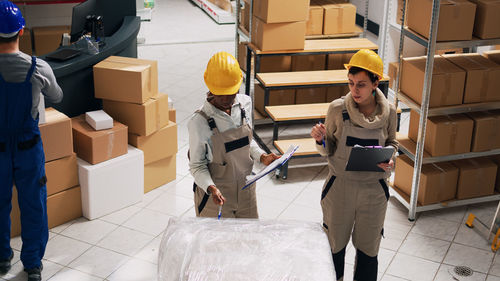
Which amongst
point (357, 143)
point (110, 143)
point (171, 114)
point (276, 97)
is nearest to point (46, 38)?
point (171, 114)

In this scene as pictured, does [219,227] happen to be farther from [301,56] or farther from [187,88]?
[187,88]

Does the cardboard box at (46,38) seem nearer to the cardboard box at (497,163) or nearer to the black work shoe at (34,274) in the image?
the black work shoe at (34,274)

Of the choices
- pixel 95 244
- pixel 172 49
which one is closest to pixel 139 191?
pixel 95 244

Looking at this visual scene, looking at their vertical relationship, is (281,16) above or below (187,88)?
above

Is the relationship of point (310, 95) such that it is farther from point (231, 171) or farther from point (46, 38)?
point (231, 171)

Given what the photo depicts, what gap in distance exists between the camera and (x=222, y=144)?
3.46 metres

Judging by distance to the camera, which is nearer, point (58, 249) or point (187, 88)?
point (58, 249)

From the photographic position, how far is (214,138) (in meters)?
3.44

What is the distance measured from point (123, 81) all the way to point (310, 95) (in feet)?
8.94

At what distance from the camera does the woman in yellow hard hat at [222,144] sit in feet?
10.9

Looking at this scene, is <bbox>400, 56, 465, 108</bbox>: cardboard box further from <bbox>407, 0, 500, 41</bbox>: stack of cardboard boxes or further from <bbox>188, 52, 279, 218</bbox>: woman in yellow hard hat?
<bbox>188, 52, 279, 218</bbox>: woman in yellow hard hat

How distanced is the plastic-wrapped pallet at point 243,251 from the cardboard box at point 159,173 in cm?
273

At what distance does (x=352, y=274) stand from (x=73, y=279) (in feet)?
6.71

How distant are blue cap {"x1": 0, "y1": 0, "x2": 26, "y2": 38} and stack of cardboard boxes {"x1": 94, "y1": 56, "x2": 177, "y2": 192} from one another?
140 cm
